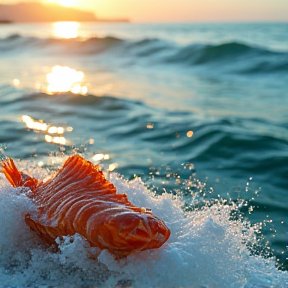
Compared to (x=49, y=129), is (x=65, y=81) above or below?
below

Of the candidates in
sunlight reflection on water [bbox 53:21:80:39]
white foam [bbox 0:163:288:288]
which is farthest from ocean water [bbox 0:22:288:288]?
sunlight reflection on water [bbox 53:21:80:39]

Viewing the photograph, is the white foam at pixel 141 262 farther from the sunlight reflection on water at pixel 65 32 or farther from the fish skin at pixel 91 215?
the sunlight reflection on water at pixel 65 32

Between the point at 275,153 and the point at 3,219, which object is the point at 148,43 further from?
the point at 3,219

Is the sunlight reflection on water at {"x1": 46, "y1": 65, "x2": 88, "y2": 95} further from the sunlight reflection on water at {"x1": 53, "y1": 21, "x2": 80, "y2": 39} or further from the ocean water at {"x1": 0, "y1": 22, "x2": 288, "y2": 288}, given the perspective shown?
the sunlight reflection on water at {"x1": 53, "y1": 21, "x2": 80, "y2": 39}

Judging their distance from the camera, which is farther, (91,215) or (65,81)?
(65,81)

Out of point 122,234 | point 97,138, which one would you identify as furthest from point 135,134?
point 122,234

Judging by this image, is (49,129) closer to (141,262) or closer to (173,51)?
(141,262)

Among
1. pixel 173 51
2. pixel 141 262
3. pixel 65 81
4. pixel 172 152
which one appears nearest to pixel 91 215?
pixel 141 262

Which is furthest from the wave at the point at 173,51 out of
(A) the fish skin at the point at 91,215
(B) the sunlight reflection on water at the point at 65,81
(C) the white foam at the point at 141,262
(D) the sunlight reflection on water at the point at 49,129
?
(A) the fish skin at the point at 91,215
